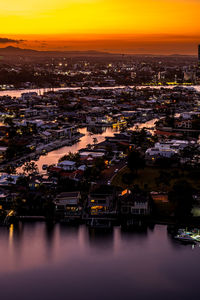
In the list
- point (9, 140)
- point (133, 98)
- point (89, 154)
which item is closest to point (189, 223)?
point (89, 154)

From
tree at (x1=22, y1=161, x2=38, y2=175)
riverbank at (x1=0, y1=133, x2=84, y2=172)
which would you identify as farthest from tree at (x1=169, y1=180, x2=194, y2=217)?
riverbank at (x1=0, y1=133, x2=84, y2=172)

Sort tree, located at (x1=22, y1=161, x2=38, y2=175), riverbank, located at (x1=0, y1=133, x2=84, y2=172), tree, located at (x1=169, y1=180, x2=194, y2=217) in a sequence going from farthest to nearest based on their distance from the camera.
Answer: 1. riverbank, located at (x1=0, y1=133, x2=84, y2=172)
2. tree, located at (x1=22, y1=161, x2=38, y2=175)
3. tree, located at (x1=169, y1=180, x2=194, y2=217)

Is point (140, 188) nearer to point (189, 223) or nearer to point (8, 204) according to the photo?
point (189, 223)

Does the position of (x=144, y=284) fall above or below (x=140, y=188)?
below

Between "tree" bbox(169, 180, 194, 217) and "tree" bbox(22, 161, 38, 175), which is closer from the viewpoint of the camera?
"tree" bbox(169, 180, 194, 217)

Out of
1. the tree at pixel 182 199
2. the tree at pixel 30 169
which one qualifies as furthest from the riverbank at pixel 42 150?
the tree at pixel 182 199

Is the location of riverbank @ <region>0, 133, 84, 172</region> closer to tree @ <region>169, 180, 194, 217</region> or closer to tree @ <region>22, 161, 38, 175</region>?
tree @ <region>22, 161, 38, 175</region>

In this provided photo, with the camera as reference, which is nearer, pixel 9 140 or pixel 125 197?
pixel 125 197

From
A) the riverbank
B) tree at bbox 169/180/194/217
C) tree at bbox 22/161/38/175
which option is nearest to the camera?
tree at bbox 169/180/194/217

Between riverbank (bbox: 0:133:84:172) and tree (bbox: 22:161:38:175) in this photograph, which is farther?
riverbank (bbox: 0:133:84:172)

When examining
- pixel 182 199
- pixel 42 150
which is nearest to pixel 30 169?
pixel 42 150

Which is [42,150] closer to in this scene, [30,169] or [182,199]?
[30,169]
